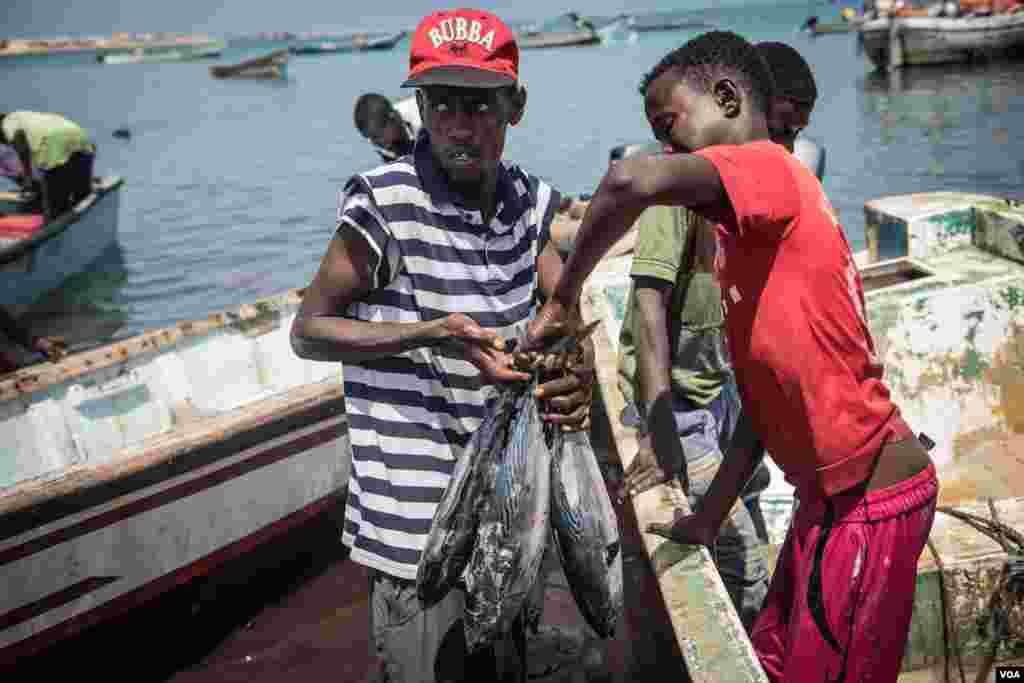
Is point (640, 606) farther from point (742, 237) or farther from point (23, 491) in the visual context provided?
point (23, 491)

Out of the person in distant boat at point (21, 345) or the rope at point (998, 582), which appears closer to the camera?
the rope at point (998, 582)

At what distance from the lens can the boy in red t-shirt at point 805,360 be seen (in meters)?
1.64

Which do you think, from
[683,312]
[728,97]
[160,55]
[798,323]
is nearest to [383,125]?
[683,312]

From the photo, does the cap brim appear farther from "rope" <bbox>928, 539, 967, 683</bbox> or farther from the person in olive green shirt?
"rope" <bbox>928, 539, 967, 683</bbox>

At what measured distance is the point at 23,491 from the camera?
11.2 feet

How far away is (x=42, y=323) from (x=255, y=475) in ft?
27.5

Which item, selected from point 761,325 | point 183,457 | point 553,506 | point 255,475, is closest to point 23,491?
point 183,457

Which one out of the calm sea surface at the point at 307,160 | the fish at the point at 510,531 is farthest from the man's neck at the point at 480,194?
the calm sea surface at the point at 307,160

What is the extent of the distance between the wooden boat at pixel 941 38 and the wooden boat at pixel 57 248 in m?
27.3

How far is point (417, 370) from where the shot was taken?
6.73ft

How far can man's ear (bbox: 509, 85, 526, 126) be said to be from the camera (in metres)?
2.13

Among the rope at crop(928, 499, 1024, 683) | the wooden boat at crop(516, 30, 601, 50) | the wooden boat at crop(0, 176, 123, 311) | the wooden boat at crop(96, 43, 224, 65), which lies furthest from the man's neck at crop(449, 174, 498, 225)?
the wooden boat at crop(96, 43, 224, 65)

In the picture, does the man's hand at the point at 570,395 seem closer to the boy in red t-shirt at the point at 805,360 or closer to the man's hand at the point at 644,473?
the boy in red t-shirt at the point at 805,360

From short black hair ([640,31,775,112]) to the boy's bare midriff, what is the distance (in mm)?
793
